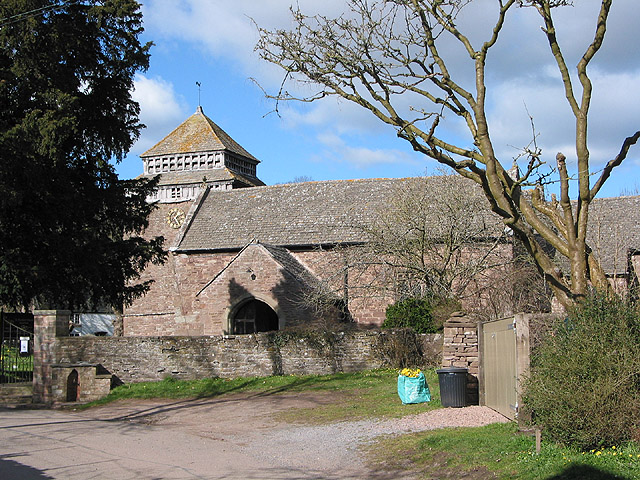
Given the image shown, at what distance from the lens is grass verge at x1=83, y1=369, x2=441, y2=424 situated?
14781mm

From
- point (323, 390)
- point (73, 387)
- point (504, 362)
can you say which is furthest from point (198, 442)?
point (73, 387)

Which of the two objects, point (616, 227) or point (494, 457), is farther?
point (616, 227)

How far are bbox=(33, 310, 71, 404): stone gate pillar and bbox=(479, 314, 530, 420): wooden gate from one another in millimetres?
12825

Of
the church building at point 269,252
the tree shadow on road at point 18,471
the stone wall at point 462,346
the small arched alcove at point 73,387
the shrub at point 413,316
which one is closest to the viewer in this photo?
the tree shadow on road at point 18,471

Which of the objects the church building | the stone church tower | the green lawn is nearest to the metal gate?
the church building

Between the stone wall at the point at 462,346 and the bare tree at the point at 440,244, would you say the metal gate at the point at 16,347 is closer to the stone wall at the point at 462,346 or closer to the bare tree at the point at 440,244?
the bare tree at the point at 440,244

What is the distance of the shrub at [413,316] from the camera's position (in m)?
21.7

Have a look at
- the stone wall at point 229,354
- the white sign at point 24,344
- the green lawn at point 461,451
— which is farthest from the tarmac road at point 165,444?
the stone wall at point 229,354

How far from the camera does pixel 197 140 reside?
1879 inches

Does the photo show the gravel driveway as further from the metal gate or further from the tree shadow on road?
the metal gate

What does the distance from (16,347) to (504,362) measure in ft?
51.6

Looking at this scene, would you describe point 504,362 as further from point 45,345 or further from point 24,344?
point 24,344

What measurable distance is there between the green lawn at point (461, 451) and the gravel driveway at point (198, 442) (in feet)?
1.66

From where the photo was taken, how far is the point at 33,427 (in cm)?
1470
